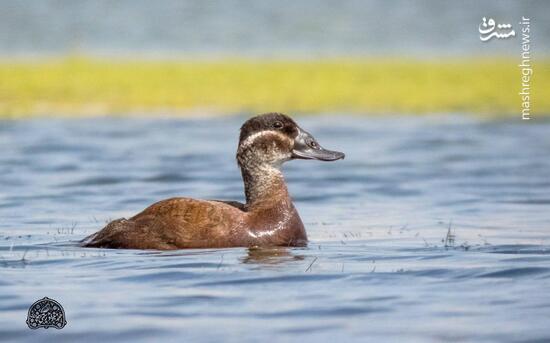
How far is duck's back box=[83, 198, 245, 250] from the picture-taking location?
11430mm

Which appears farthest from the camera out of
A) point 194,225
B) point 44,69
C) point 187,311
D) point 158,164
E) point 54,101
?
point 44,69

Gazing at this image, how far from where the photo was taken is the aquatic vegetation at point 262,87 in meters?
25.9

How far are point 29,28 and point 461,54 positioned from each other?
13917 mm

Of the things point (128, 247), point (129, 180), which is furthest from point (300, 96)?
point (128, 247)

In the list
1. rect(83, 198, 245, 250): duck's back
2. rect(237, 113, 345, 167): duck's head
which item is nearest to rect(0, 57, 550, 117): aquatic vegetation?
rect(237, 113, 345, 167): duck's head

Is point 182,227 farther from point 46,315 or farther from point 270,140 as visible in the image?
point 46,315

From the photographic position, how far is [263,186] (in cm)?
1220

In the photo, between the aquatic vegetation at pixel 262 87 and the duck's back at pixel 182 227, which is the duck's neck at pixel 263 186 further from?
the aquatic vegetation at pixel 262 87

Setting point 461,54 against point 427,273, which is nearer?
point 427,273

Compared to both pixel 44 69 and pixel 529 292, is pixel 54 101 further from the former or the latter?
pixel 529 292

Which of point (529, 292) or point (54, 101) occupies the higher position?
point (54, 101)

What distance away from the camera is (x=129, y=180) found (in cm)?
1838

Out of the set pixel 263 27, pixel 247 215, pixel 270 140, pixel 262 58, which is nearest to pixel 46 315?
pixel 247 215

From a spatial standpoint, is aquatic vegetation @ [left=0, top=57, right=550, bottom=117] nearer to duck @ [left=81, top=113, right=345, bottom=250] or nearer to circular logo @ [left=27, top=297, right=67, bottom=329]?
duck @ [left=81, top=113, right=345, bottom=250]
